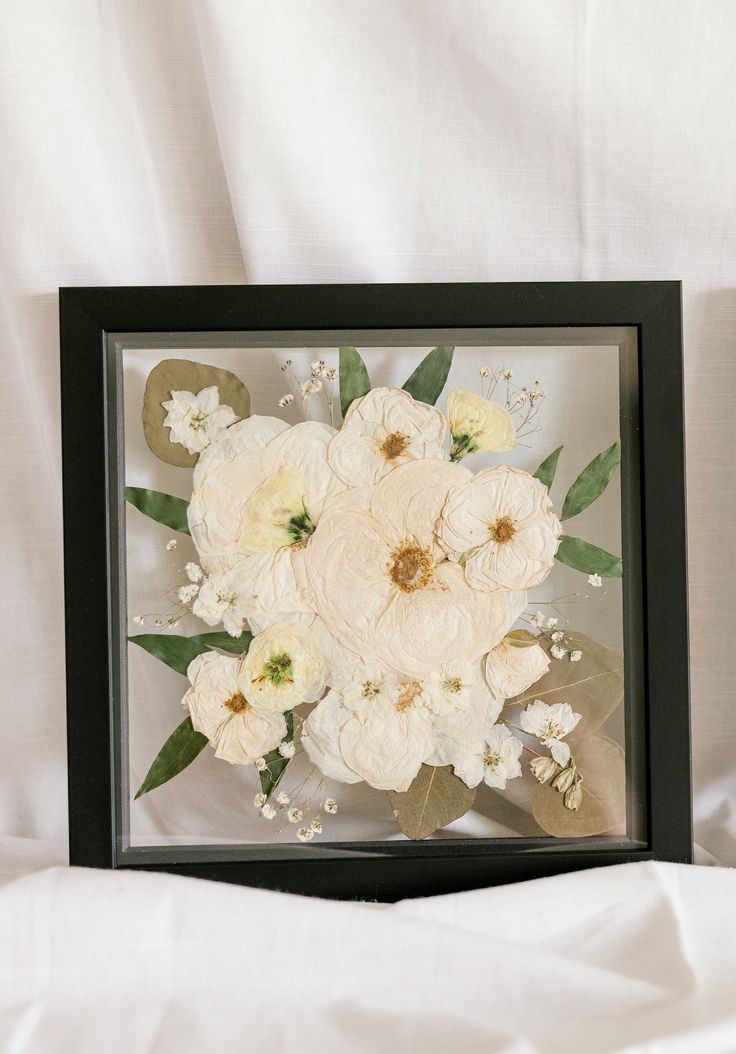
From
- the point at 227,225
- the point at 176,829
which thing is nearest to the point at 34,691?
the point at 176,829

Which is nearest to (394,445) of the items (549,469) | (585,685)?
(549,469)

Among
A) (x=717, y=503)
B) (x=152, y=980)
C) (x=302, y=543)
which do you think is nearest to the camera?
(x=152, y=980)

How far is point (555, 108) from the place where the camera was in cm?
64

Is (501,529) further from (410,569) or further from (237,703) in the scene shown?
(237,703)

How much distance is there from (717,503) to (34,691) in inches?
22.2

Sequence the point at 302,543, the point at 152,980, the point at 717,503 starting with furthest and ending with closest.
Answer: the point at 717,503, the point at 302,543, the point at 152,980

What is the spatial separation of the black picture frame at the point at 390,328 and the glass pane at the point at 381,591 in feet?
0.03

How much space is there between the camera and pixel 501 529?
1.90 feet

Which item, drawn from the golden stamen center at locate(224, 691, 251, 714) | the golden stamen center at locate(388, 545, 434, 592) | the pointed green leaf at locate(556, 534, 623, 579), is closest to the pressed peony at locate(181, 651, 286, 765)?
the golden stamen center at locate(224, 691, 251, 714)

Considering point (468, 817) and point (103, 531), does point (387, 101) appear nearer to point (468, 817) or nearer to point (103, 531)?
point (103, 531)

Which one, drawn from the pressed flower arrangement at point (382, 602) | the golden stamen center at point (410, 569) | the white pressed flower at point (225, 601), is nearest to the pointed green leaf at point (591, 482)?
the pressed flower arrangement at point (382, 602)

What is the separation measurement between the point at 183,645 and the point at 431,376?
253 mm

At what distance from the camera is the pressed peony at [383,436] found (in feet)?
1.89

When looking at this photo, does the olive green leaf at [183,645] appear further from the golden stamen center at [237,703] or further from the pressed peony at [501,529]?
the pressed peony at [501,529]
